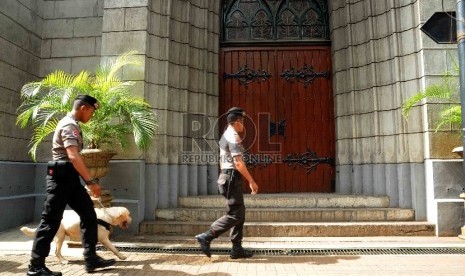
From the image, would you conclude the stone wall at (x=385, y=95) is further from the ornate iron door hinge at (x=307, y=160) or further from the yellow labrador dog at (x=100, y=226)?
the yellow labrador dog at (x=100, y=226)

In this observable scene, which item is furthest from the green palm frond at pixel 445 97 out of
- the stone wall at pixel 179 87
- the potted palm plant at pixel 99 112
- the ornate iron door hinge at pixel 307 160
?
the potted palm plant at pixel 99 112

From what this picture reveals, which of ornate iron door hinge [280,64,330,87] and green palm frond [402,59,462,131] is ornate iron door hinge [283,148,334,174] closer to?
ornate iron door hinge [280,64,330,87]

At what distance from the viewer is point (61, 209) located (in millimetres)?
3447

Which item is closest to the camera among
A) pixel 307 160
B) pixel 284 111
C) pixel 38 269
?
pixel 38 269

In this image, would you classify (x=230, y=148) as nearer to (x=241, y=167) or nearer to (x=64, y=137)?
(x=241, y=167)

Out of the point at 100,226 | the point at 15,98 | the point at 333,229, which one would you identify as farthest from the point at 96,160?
the point at 333,229

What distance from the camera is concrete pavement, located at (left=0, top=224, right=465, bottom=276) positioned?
→ 3.55m

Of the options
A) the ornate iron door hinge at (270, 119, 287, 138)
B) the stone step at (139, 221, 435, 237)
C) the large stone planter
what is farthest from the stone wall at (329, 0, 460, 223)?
the large stone planter

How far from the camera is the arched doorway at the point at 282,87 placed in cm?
721

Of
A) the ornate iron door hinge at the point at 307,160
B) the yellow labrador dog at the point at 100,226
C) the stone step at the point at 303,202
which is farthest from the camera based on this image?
the ornate iron door hinge at the point at 307,160

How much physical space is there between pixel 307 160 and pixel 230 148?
358 cm

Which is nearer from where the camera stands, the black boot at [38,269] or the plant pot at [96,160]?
the black boot at [38,269]

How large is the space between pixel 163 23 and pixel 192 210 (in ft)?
11.3

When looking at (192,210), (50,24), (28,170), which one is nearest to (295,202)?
(192,210)
